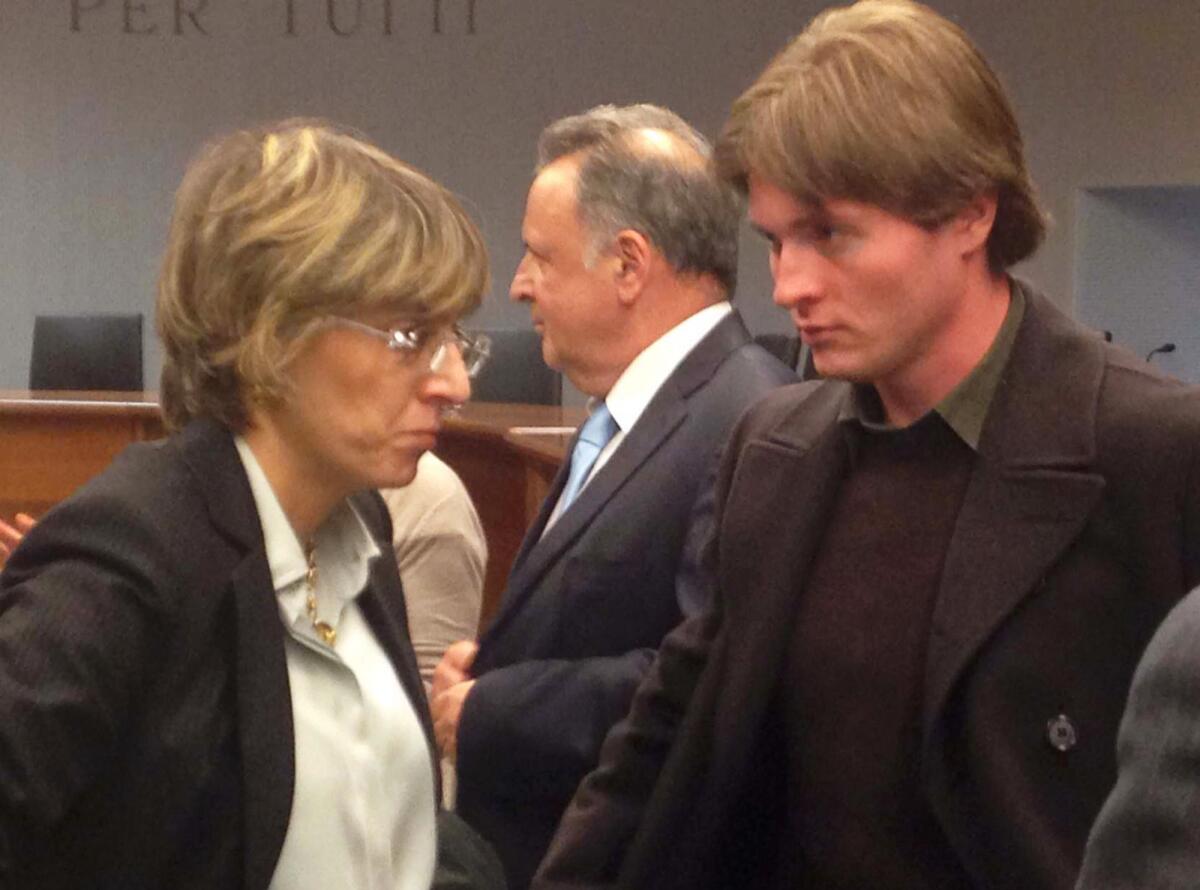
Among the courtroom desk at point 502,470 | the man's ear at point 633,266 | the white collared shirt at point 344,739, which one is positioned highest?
the man's ear at point 633,266

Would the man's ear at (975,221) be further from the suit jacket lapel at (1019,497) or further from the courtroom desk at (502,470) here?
the courtroom desk at (502,470)

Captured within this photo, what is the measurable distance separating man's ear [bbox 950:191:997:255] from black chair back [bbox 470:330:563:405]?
556cm

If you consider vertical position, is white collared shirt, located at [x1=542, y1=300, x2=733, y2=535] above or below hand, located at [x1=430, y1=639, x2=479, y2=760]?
above

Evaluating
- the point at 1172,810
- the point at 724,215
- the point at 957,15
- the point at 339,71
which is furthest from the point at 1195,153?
the point at 1172,810

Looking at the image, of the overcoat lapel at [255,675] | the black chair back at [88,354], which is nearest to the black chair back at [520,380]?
the black chair back at [88,354]

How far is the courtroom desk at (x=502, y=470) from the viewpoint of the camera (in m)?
4.56

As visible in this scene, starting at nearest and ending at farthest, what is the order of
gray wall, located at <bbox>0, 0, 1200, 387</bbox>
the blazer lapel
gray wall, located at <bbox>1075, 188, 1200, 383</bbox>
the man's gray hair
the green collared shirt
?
the green collared shirt → the blazer lapel → the man's gray hair → gray wall, located at <bbox>0, 0, 1200, 387</bbox> → gray wall, located at <bbox>1075, 188, 1200, 383</bbox>

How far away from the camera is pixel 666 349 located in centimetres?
253

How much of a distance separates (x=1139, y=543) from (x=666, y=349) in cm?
109

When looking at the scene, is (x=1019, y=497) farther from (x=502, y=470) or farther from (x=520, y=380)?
(x=520, y=380)

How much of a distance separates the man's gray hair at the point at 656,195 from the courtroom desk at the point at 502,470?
5.37ft

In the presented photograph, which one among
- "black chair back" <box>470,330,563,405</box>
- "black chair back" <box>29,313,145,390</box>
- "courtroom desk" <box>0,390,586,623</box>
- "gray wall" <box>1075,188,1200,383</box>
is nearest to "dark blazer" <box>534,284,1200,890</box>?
"courtroom desk" <box>0,390,586,623</box>

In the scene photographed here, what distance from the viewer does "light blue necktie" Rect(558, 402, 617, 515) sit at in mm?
2518

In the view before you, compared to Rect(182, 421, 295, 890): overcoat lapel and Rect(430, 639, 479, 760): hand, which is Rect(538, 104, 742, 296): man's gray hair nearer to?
Rect(430, 639, 479, 760): hand
